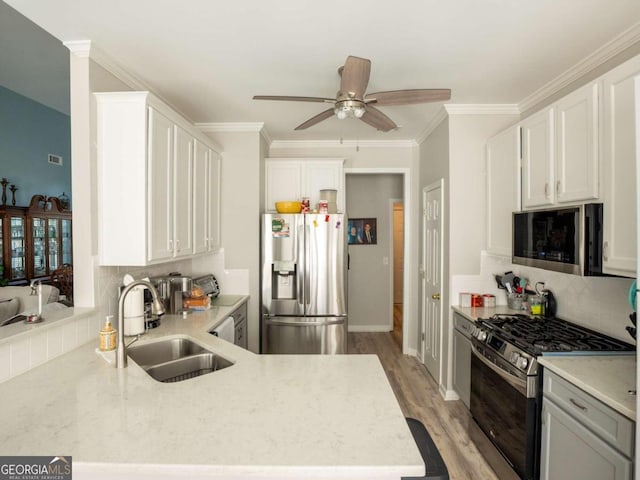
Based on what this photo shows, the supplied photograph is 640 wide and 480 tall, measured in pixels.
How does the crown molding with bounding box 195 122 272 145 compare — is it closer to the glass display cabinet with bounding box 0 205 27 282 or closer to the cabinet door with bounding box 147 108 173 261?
the cabinet door with bounding box 147 108 173 261

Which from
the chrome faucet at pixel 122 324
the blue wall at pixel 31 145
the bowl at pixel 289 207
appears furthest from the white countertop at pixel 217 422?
the blue wall at pixel 31 145

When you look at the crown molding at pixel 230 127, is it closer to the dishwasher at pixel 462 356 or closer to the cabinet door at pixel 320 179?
the cabinet door at pixel 320 179

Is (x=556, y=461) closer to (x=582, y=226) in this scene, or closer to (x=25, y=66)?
(x=582, y=226)

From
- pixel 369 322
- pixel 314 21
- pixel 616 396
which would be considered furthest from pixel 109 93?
pixel 369 322

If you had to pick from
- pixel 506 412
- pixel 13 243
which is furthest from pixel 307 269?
pixel 13 243

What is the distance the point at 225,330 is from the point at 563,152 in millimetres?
2511

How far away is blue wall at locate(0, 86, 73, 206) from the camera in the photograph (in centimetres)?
412

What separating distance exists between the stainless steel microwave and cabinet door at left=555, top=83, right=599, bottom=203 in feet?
0.39

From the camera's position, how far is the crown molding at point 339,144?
4254 millimetres

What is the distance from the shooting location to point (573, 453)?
1648 millimetres

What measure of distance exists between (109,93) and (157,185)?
57 centimetres

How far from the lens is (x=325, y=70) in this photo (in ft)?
8.18

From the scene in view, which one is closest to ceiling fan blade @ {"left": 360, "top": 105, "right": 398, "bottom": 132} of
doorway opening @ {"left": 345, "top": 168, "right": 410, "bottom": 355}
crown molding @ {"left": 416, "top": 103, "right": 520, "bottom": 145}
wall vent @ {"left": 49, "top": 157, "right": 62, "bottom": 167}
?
crown molding @ {"left": 416, "top": 103, "right": 520, "bottom": 145}

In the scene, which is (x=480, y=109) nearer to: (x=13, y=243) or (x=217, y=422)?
(x=217, y=422)
